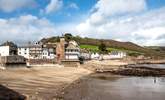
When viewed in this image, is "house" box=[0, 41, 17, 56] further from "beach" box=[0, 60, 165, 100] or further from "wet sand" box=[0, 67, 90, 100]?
"wet sand" box=[0, 67, 90, 100]

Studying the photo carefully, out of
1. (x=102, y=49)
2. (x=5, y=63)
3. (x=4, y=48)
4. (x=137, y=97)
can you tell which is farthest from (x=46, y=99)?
(x=102, y=49)

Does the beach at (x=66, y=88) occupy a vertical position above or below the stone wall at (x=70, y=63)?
below

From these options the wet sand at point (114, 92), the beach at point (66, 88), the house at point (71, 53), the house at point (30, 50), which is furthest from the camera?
the house at point (30, 50)

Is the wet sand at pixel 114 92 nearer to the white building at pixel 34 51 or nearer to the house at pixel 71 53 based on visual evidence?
the house at pixel 71 53

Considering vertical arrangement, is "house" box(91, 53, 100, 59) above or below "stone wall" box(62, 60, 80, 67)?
above

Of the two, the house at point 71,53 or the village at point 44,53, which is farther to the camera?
the house at point 71,53

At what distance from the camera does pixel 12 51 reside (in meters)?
118

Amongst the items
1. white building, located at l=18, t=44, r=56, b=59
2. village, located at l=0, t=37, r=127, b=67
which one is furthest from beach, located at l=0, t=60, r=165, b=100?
white building, located at l=18, t=44, r=56, b=59

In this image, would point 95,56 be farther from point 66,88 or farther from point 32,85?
point 32,85

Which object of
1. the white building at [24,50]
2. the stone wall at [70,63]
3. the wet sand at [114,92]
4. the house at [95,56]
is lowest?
the wet sand at [114,92]

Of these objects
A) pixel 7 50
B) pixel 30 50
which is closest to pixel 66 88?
pixel 7 50

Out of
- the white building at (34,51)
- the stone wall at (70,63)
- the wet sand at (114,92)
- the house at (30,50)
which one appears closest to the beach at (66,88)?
the wet sand at (114,92)

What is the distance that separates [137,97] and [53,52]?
313 ft

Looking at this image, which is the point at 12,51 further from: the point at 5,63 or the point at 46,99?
the point at 46,99
